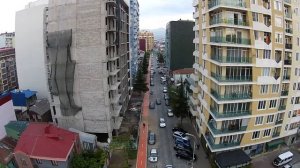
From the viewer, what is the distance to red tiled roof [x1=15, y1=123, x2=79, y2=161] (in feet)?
116

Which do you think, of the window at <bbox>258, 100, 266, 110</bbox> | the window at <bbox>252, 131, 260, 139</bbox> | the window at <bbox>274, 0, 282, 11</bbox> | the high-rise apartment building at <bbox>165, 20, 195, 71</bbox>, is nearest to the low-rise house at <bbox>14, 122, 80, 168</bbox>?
the window at <bbox>252, 131, 260, 139</bbox>

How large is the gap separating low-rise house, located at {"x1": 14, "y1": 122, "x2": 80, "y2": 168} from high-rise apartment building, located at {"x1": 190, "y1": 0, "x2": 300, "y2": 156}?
868 inches

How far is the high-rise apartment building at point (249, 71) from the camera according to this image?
35.3 m

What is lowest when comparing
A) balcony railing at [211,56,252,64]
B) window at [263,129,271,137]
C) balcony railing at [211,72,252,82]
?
window at [263,129,271,137]

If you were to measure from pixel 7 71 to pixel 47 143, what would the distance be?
5995cm

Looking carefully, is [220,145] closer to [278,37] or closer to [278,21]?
[278,37]

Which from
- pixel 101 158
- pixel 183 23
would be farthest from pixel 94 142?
pixel 183 23

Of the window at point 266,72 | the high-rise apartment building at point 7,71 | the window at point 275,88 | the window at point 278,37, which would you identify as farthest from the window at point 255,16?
the high-rise apartment building at point 7,71

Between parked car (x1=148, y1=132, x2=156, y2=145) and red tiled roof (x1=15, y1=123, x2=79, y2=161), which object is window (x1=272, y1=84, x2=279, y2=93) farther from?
red tiled roof (x1=15, y1=123, x2=79, y2=161)

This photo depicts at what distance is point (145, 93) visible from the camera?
82438 millimetres

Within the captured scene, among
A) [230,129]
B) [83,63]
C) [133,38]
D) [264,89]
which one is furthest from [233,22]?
[133,38]

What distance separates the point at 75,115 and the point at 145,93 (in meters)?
37.8

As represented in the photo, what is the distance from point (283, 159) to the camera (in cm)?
4056

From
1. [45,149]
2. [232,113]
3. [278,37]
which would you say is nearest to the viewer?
[45,149]
